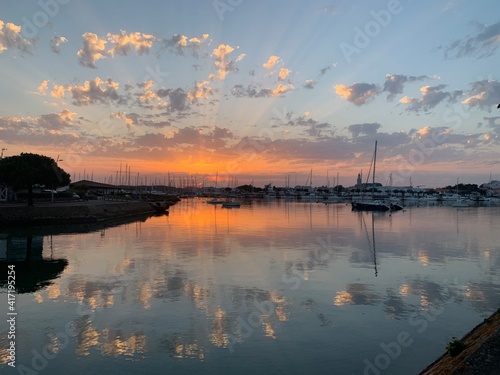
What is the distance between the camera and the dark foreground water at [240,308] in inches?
439

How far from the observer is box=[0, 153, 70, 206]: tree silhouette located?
44228 millimetres

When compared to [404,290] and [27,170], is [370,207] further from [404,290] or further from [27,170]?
[404,290]

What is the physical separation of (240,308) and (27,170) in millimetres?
39390

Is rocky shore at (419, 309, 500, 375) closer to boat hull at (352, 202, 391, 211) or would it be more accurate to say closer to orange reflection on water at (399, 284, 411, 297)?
orange reflection on water at (399, 284, 411, 297)

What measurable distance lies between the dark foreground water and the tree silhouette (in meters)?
16.4

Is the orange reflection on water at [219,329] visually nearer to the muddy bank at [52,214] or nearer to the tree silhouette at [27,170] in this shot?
the tree silhouette at [27,170]

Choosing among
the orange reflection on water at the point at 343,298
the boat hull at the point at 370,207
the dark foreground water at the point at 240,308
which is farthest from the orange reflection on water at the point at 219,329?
the boat hull at the point at 370,207

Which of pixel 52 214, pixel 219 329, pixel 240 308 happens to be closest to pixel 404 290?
pixel 240 308

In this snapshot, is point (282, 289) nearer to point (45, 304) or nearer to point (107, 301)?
point (107, 301)

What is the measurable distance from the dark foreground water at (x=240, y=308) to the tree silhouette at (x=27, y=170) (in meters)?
16.4

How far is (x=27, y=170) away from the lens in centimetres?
4447

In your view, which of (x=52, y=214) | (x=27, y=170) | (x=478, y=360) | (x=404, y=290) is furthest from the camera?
(x=52, y=214)

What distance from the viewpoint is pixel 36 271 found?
76.5 feet

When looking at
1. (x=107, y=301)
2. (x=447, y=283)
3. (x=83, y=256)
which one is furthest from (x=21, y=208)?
(x=447, y=283)
